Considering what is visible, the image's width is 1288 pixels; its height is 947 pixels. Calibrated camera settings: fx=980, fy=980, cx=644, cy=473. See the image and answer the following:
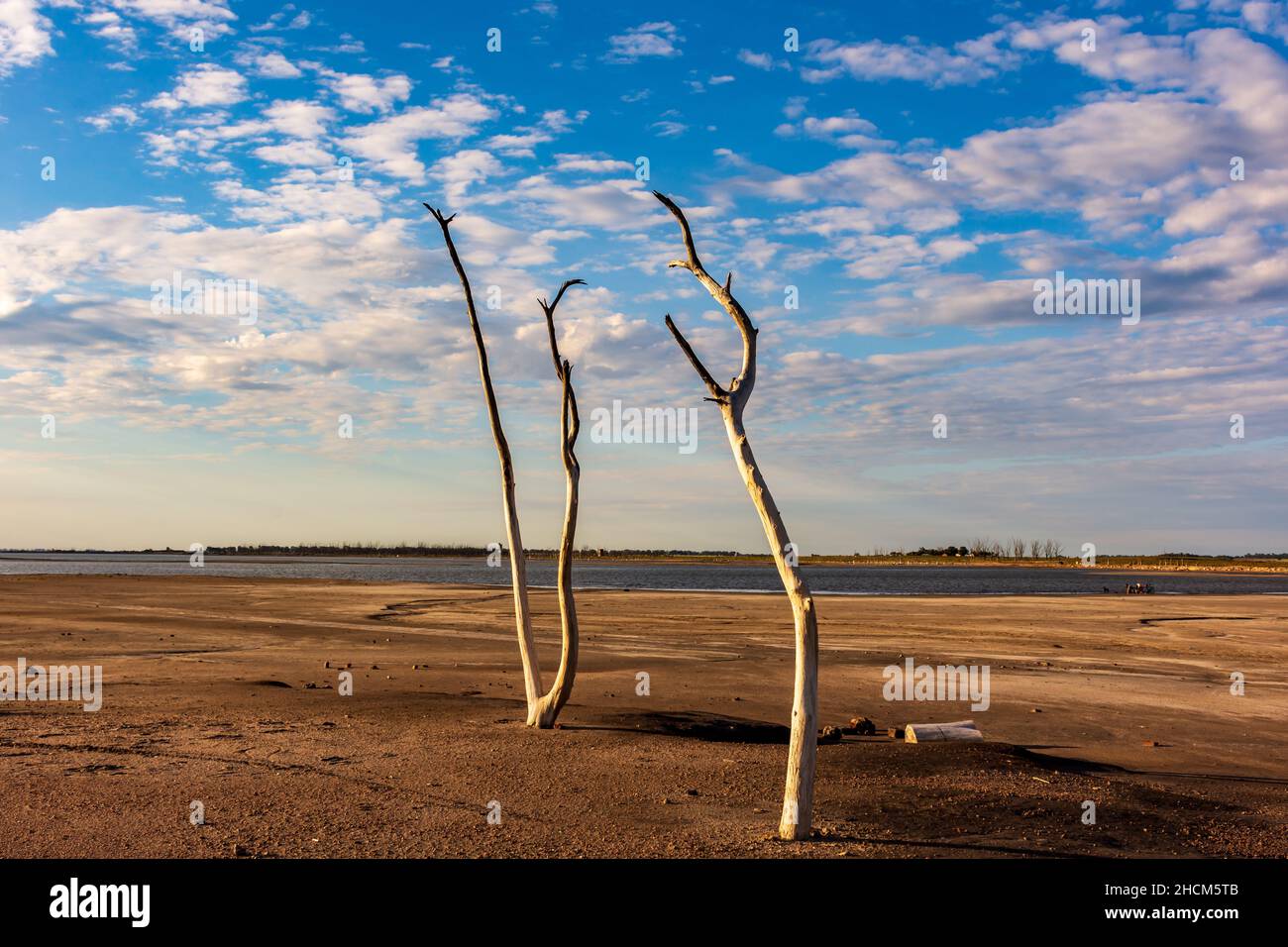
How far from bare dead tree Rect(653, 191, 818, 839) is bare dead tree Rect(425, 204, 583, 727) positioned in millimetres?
5393

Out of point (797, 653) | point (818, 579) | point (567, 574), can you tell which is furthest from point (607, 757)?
point (818, 579)

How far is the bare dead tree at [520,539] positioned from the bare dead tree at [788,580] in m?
5.39

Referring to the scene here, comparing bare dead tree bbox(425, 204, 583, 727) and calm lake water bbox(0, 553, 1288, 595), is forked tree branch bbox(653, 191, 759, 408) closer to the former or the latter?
bare dead tree bbox(425, 204, 583, 727)

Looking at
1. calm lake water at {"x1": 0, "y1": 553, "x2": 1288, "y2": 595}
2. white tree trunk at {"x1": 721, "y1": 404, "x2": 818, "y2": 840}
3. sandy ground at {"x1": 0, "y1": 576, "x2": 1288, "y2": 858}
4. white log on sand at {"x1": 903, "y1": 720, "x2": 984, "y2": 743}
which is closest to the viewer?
white tree trunk at {"x1": 721, "y1": 404, "x2": 818, "y2": 840}

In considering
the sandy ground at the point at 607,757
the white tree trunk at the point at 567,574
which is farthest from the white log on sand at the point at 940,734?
the white tree trunk at the point at 567,574

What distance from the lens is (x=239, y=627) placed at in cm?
3219

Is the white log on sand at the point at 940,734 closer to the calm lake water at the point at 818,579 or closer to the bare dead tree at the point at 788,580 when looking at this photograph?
the bare dead tree at the point at 788,580

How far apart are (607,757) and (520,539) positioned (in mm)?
3501

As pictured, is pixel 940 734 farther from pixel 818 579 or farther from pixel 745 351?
pixel 818 579

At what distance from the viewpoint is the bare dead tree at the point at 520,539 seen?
13.6 metres

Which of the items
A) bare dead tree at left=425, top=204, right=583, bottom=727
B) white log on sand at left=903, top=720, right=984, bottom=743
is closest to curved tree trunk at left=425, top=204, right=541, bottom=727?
bare dead tree at left=425, top=204, right=583, bottom=727

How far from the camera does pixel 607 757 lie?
12.1 metres

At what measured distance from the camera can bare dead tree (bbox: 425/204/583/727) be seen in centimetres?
1363
